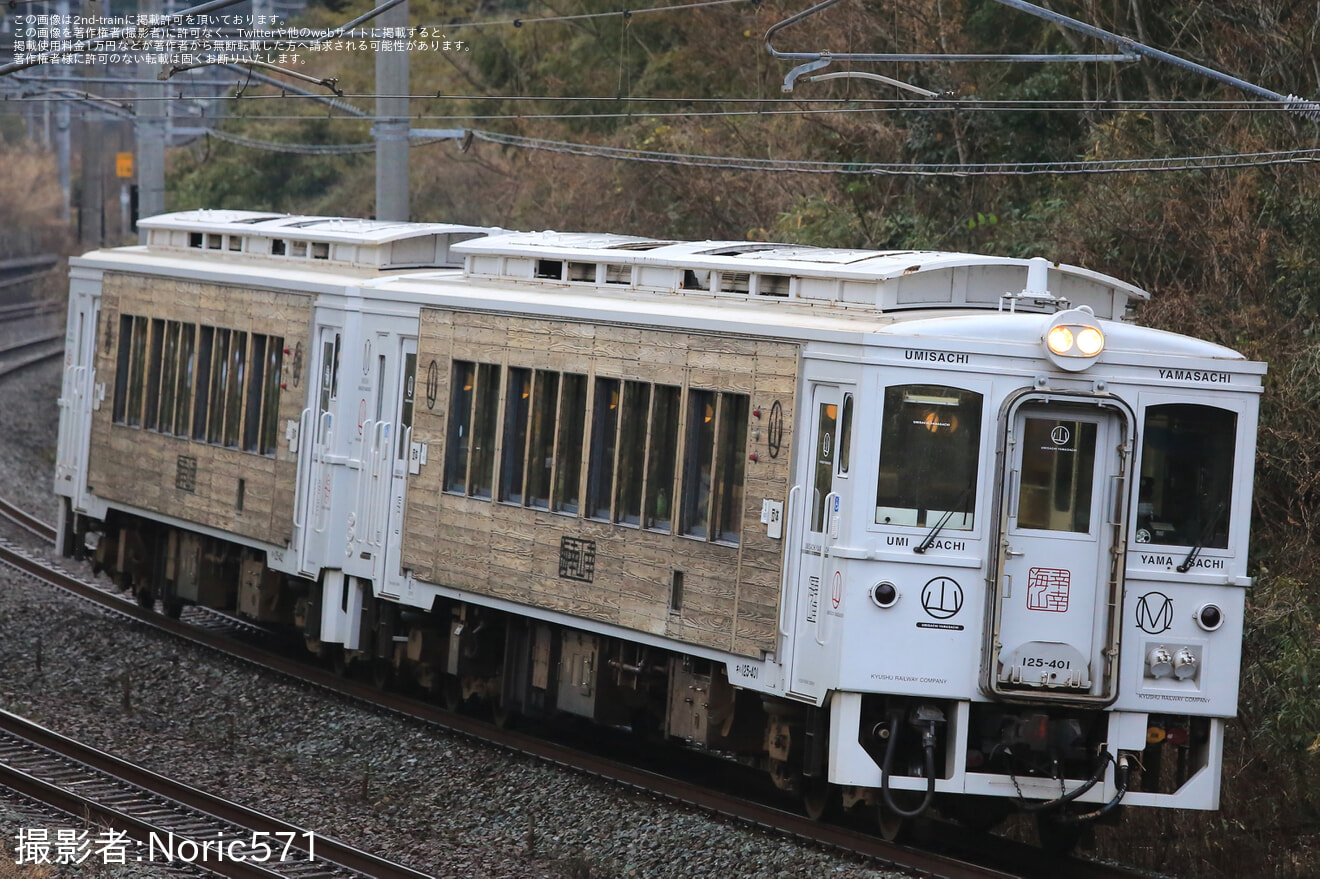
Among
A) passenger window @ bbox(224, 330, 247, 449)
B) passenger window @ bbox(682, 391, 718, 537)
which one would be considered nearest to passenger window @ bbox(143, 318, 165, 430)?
passenger window @ bbox(224, 330, 247, 449)

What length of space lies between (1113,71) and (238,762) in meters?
11.6

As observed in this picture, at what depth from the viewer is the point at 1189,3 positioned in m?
18.2

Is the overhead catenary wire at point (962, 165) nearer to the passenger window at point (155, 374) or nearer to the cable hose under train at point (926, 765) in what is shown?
the passenger window at point (155, 374)

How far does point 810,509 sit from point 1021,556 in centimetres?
111

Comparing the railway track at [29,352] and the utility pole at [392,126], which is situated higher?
the utility pole at [392,126]

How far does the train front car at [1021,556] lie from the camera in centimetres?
941

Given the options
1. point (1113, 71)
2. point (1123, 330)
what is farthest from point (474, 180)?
point (1123, 330)

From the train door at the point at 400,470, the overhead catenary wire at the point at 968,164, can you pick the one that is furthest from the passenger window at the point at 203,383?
the overhead catenary wire at the point at 968,164

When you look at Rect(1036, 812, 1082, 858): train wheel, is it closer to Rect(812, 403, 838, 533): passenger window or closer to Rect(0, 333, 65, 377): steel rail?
Rect(812, 403, 838, 533): passenger window

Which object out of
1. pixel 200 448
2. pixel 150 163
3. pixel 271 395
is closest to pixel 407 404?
pixel 271 395

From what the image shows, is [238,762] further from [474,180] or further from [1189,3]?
[474,180]

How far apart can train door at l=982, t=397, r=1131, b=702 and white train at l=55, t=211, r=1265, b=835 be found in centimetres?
1

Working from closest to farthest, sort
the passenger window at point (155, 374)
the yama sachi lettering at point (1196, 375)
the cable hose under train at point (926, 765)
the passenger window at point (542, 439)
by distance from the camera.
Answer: the cable hose under train at point (926, 765) → the yama sachi lettering at point (1196, 375) → the passenger window at point (542, 439) → the passenger window at point (155, 374)

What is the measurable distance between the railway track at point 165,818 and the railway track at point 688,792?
210cm
